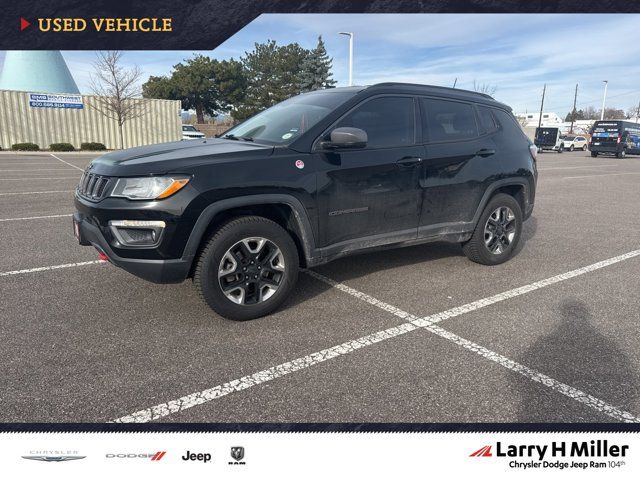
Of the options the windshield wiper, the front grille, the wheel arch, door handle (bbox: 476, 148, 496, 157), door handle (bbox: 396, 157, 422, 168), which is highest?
the windshield wiper

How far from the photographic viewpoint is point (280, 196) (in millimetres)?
3480

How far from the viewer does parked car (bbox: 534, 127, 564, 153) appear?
36031 mm

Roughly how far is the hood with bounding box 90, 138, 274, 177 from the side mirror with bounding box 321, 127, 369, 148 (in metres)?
0.48

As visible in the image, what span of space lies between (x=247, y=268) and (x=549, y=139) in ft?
127

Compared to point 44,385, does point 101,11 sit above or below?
above

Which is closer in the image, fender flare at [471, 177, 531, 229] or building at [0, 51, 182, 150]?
fender flare at [471, 177, 531, 229]

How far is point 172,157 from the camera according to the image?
3.30m

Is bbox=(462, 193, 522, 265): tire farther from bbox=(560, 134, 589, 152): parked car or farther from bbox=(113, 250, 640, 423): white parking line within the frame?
bbox=(560, 134, 589, 152): parked car
